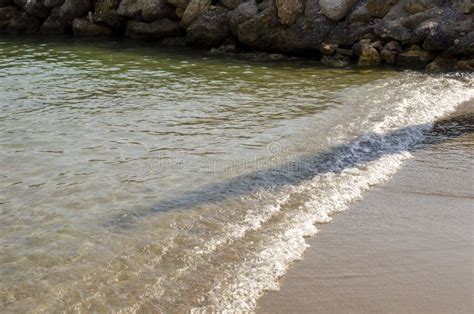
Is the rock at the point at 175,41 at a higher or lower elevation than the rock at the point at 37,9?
lower

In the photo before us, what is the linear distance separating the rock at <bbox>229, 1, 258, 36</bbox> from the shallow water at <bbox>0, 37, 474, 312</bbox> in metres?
3.15

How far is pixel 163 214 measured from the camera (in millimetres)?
6953

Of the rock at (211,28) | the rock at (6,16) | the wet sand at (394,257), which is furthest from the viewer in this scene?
the rock at (6,16)

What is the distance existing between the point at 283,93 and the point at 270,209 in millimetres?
6587

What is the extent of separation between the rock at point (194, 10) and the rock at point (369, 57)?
5803 millimetres

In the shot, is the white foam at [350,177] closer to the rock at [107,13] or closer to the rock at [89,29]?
the rock at [107,13]

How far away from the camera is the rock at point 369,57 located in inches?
Result: 644

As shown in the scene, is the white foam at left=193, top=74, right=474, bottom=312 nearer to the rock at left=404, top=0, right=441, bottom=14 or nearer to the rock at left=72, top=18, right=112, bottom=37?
the rock at left=404, top=0, right=441, bottom=14

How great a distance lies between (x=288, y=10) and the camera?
1803 centimetres

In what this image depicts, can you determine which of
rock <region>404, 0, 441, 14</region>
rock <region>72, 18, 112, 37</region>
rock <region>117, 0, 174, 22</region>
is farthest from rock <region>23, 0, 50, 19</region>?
rock <region>404, 0, 441, 14</region>

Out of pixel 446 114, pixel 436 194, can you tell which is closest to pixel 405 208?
pixel 436 194

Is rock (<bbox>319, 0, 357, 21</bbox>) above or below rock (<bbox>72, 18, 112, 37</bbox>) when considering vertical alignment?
above

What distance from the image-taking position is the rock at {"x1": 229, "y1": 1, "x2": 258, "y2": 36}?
60.4ft

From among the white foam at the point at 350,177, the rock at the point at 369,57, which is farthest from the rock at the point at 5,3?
the white foam at the point at 350,177
